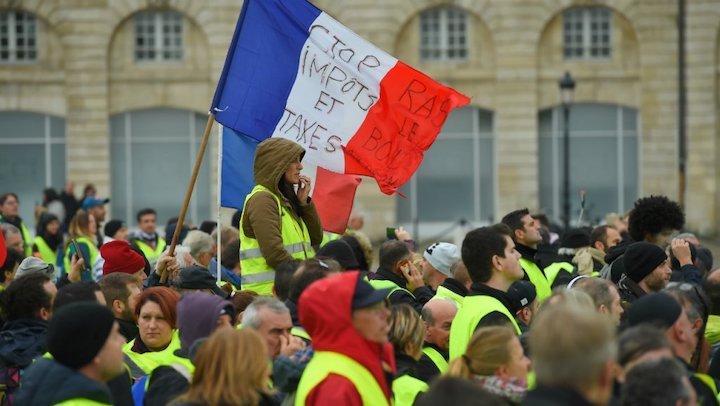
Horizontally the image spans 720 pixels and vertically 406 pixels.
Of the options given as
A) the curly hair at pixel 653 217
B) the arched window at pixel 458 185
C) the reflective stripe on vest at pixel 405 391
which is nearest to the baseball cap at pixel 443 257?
the curly hair at pixel 653 217

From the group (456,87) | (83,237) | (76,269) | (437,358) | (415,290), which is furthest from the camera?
(456,87)

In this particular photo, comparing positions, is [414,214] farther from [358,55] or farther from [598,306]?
[598,306]

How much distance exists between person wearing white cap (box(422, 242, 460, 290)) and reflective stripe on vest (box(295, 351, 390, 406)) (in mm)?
4432

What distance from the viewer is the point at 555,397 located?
5.30 m

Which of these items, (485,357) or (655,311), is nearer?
(485,357)

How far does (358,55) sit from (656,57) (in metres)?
25.2

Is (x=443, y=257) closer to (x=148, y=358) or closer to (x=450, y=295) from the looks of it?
(x=450, y=295)

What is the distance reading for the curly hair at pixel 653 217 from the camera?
38.0ft

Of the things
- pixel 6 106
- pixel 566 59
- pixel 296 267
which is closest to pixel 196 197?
pixel 6 106

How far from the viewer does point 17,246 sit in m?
14.1

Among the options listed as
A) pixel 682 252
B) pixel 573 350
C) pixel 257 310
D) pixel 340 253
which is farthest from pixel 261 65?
pixel 573 350

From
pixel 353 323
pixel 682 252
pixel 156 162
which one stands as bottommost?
pixel 353 323

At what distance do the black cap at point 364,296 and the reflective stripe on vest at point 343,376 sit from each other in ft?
0.79

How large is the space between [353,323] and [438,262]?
463 cm
